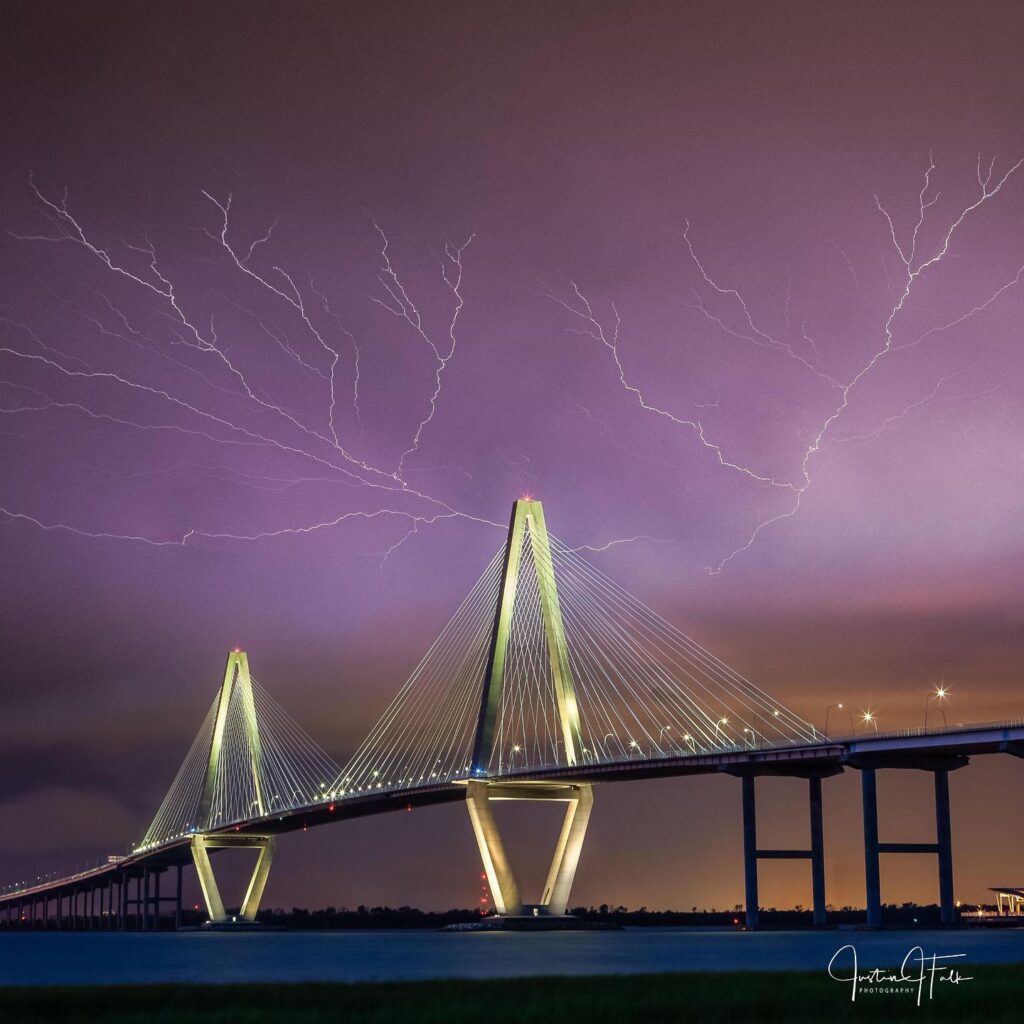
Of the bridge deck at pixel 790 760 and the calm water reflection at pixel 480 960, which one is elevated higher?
the bridge deck at pixel 790 760

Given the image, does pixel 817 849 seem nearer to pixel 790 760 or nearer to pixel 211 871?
pixel 790 760

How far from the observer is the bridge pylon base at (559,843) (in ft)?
339

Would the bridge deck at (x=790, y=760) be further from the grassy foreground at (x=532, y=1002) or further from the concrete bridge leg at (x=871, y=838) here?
the grassy foreground at (x=532, y=1002)

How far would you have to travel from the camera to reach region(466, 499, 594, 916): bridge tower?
9756 centimetres

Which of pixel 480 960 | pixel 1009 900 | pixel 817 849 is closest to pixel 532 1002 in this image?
pixel 480 960

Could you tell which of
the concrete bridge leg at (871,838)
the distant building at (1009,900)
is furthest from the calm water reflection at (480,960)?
the distant building at (1009,900)

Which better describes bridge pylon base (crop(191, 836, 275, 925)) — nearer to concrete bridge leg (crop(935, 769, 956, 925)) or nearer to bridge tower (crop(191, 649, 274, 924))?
bridge tower (crop(191, 649, 274, 924))

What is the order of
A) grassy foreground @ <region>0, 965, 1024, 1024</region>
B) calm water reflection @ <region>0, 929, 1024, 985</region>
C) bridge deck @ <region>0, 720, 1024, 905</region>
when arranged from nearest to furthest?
grassy foreground @ <region>0, 965, 1024, 1024</region> < calm water reflection @ <region>0, 929, 1024, 985</region> < bridge deck @ <region>0, 720, 1024, 905</region>

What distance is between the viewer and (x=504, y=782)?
102125mm

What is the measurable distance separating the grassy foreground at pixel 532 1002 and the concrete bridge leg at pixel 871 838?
5290 centimetres

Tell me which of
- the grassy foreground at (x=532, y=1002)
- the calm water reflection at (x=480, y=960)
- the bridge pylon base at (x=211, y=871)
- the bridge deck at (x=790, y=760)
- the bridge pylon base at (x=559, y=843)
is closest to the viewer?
the grassy foreground at (x=532, y=1002)

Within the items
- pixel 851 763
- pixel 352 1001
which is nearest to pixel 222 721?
pixel 851 763

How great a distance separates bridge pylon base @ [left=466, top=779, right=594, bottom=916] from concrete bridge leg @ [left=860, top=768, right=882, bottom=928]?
655 inches

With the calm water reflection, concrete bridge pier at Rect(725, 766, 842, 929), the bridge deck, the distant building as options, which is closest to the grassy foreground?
the calm water reflection
